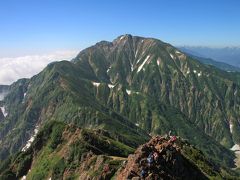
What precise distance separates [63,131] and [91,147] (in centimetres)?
2791

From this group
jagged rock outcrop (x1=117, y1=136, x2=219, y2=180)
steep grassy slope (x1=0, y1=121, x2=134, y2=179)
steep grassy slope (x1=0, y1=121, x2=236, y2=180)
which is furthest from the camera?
steep grassy slope (x1=0, y1=121, x2=134, y2=179)

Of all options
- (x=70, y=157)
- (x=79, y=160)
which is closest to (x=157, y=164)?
(x=79, y=160)

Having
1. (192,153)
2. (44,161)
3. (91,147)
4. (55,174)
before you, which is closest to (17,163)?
(44,161)

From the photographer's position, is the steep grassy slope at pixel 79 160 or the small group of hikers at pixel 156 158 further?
the steep grassy slope at pixel 79 160

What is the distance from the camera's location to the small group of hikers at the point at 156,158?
3925 inches

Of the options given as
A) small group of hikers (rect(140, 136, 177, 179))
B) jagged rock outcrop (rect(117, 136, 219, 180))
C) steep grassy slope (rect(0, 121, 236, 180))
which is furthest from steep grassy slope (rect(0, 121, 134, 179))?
small group of hikers (rect(140, 136, 177, 179))

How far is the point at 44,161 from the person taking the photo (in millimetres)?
188250

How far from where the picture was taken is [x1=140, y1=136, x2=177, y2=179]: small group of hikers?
9970 cm

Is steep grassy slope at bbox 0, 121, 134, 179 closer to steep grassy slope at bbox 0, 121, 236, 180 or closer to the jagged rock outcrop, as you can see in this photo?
steep grassy slope at bbox 0, 121, 236, 180

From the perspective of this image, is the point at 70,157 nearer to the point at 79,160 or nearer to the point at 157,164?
the point at 79,160

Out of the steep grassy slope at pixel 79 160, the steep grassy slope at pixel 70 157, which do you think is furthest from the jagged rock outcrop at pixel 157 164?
the steep grassy slope at pixel 70 157

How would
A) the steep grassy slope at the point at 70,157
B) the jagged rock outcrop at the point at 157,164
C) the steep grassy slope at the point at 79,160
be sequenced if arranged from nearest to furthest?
1. the jagged rock outcrop at the point at 157,164
2. the steep grassy slope at the point at 79,160
3. the steep grassy slope at the point at 70,157

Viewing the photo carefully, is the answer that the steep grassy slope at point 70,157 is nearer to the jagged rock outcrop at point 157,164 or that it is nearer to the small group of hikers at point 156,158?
the jagged rock outcrop at point 157,164

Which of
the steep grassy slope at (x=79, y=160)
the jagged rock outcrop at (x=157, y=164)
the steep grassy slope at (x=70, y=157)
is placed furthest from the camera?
the steep grassy slope at (x=70, y=157)
